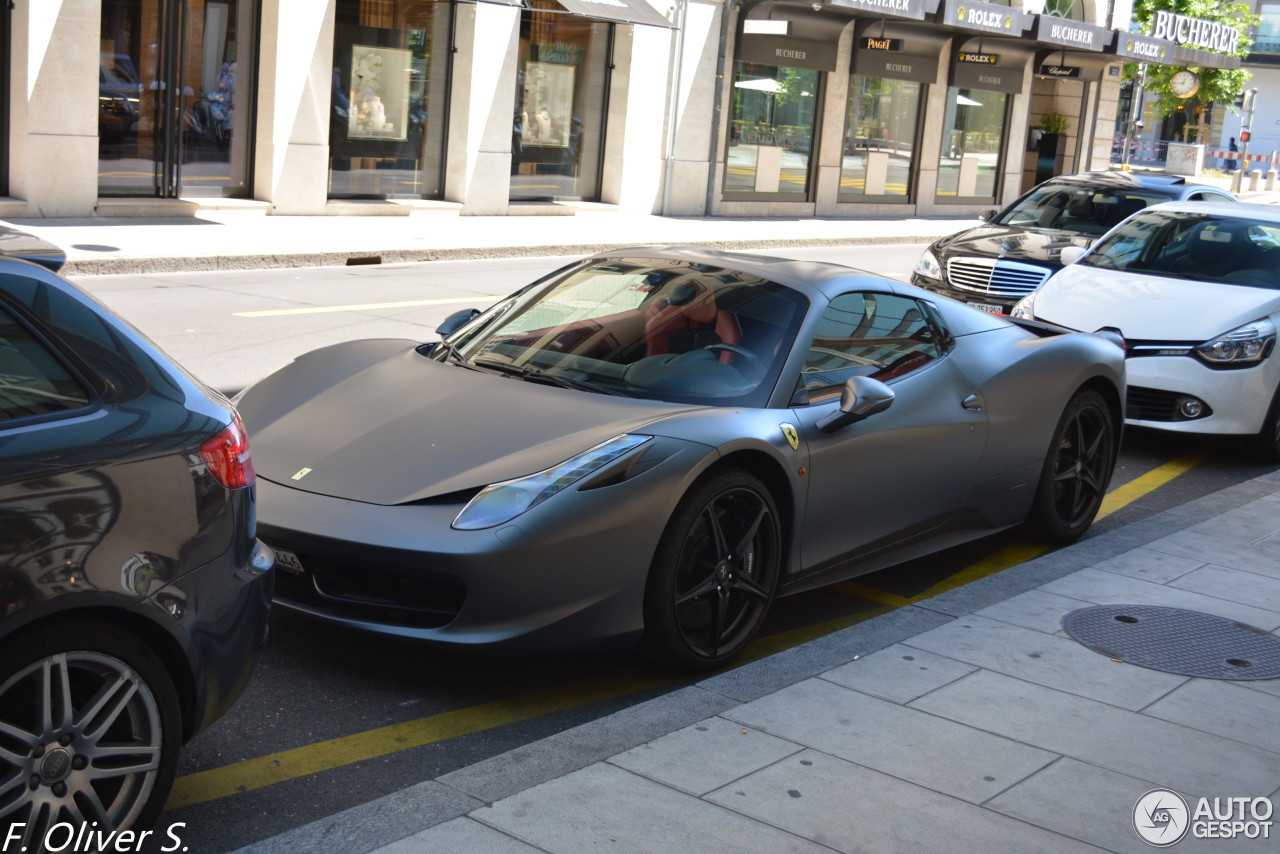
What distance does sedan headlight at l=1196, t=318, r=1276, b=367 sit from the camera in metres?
8.73

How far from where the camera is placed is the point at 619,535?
437 centimetres

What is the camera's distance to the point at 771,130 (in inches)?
1054

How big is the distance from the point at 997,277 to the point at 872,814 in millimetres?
9440

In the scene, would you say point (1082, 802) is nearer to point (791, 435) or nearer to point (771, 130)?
point (791, 435)

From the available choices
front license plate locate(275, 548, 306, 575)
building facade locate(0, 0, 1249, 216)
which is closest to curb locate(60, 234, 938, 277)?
building facade locate(0, 0, 1249, 216)

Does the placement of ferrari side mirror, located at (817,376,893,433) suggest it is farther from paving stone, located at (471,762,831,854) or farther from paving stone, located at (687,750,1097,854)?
paving stone, located at (471,762,831,854)

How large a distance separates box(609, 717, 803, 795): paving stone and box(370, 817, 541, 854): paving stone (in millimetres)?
536

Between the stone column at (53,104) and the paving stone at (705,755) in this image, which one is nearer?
the paving stone at (705,755)

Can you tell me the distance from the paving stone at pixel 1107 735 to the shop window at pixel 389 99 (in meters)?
17.4

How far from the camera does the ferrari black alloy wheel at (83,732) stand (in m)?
2.92

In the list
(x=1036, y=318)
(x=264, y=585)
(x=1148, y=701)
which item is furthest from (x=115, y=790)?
(x=1036, y=318)

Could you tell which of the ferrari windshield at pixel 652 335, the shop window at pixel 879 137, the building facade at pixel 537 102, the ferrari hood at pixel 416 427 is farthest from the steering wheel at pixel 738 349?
the shop window at pixel 879 137

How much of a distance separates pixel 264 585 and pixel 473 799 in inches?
29.4

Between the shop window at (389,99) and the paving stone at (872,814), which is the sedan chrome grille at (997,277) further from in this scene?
the shop window at (389,99)
